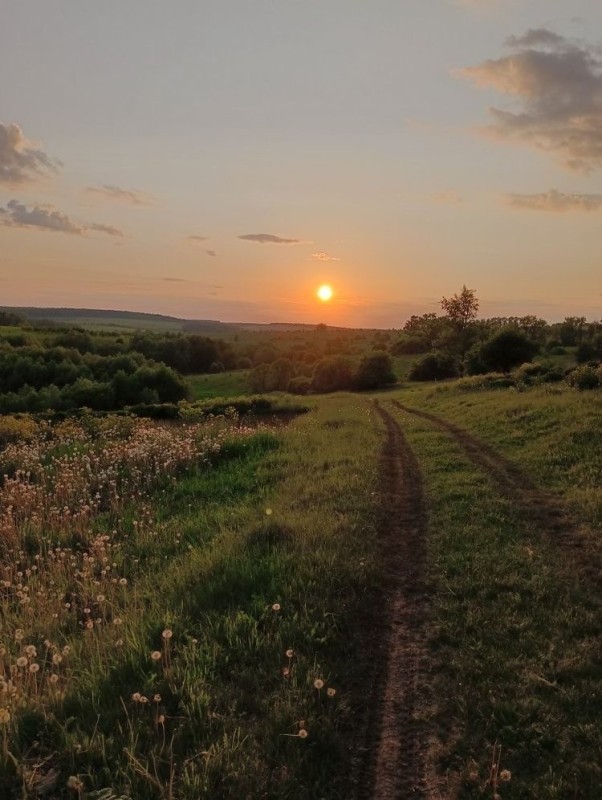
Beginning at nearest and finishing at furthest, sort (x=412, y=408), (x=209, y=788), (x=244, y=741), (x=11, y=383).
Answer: (x=209, y=788) < (x=244, y=741) < (x=412, y=408) < (x=11, y=383)

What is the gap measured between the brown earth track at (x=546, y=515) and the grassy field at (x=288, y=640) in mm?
51

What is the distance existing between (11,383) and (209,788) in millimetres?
72263

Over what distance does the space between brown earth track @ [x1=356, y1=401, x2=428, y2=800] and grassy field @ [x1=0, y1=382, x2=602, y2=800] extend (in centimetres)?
10

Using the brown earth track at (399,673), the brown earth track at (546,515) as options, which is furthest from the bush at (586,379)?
the brown earth track at (399,673)

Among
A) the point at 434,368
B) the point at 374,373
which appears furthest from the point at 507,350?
the point at 374,373

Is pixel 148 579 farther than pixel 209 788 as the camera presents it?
Yes

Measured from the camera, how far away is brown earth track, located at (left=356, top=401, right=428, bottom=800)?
13.6ft

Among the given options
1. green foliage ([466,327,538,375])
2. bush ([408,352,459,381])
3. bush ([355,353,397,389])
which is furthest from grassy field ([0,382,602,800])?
bush ([408,352,459,381])

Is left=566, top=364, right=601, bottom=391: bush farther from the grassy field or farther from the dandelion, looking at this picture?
the dandelion

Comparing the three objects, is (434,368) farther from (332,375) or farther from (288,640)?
(288,640)

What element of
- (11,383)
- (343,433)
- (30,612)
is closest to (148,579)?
(30,612)

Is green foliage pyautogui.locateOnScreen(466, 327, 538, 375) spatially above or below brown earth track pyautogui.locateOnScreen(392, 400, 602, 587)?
above

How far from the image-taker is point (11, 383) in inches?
2712

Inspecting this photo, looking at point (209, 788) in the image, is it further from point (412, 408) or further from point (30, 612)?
point (412, 408)
